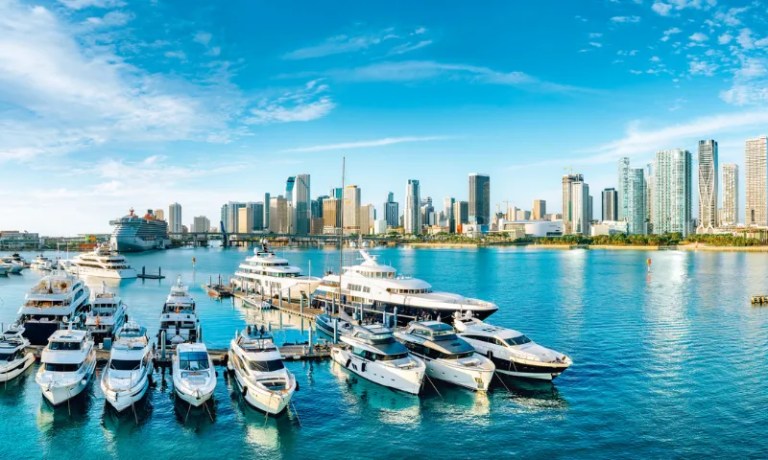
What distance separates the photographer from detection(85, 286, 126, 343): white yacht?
4634cm

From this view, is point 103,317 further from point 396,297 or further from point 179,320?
point 396,297

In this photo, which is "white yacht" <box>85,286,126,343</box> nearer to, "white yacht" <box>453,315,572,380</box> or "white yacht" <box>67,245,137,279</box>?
"white yacht" <box>453,315,572,380</box>

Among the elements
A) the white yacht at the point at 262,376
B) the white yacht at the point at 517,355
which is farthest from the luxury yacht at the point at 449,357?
the white yacht at the point at 262,376

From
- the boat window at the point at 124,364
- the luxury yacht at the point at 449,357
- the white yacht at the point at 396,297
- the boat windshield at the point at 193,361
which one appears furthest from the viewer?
the white yacht at the point at 396,297

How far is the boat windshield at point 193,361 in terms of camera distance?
32594 millimetres

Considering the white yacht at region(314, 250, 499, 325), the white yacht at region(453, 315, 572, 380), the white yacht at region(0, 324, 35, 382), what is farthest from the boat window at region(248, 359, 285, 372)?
the white yacht at region(314, 250, 499, 325)

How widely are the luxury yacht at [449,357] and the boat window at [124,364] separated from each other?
56.7 ft

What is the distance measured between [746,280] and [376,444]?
102m

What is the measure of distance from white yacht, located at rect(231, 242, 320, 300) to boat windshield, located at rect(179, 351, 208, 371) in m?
34.4

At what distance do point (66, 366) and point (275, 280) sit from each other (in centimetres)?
4148

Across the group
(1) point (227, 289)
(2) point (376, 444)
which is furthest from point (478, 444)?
(1) point (227, 289)

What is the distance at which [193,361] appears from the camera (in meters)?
33.1

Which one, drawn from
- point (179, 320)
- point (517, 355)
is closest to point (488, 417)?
point (517, 355)

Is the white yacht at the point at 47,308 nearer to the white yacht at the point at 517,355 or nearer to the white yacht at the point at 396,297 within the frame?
the white yacht at the point at 396,297
